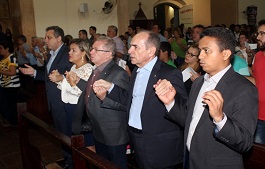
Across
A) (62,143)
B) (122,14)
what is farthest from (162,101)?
(122,14)

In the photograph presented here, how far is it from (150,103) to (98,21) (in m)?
8.73

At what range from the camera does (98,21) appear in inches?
422

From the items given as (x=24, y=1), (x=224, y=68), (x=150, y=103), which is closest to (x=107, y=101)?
(x=150, y=103)

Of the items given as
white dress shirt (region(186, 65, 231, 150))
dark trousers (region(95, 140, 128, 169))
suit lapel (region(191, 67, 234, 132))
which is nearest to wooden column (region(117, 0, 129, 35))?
dark trousers (region(95, 140, 128, 169))

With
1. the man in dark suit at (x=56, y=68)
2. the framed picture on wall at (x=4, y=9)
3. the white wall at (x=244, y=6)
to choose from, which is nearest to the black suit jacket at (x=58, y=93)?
the man in dark suit at (x=56, y=68)

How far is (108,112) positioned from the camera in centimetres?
283

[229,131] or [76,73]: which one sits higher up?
[76,73]

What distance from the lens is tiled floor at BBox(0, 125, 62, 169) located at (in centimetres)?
447

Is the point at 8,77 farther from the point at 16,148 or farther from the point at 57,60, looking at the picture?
the point at 57,60

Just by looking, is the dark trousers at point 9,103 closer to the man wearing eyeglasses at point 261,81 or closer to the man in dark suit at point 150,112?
the man in dark suit at point 150,112

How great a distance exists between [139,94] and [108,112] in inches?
18.3

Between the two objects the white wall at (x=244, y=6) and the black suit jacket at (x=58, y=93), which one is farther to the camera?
the white wall at (x=244, y=6)

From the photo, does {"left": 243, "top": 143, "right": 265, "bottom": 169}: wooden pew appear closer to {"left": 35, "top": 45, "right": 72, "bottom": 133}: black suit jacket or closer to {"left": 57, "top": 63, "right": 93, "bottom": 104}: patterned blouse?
{"left": 57, "top": 63, "right": 93, "bottom": 104}: patterned blouse

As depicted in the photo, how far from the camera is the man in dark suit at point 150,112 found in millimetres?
2389
